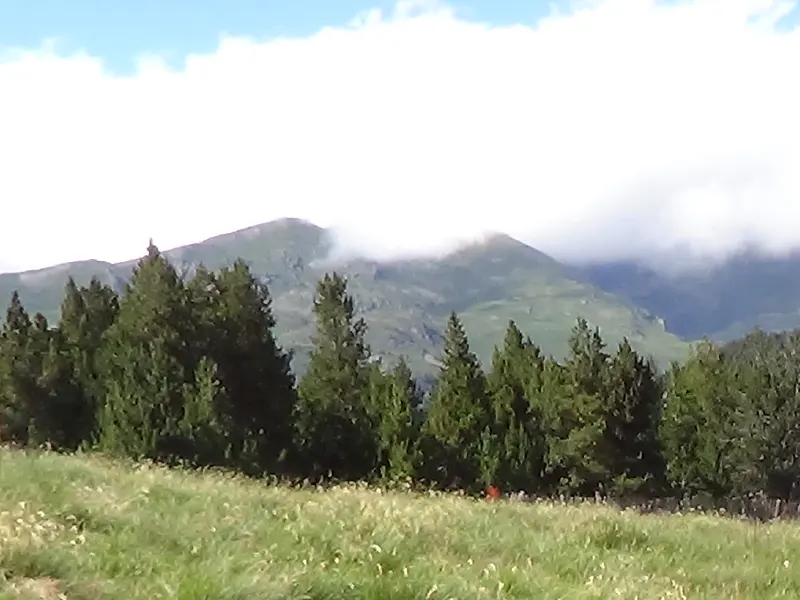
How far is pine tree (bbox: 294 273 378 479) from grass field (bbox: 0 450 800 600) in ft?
98.4

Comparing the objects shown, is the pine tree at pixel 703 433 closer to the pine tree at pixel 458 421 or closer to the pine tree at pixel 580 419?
the pine tree at pixel 580 419

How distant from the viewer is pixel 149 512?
29.9ft

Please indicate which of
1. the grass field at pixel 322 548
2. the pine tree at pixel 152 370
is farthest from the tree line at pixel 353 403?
the grass field at pixel 322 548

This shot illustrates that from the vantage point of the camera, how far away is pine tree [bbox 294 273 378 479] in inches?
1727

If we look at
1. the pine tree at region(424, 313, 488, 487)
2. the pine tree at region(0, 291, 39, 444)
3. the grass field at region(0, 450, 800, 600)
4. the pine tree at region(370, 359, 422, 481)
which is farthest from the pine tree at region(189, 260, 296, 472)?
→ the grass field at region(0, 450, 800, 600)

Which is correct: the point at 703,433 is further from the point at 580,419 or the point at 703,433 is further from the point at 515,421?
the point at 515,421

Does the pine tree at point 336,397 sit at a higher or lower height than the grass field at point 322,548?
lower

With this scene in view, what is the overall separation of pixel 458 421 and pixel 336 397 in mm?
5739

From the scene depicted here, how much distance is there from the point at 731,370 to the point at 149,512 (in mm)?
55022

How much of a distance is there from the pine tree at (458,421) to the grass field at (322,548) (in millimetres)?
30285

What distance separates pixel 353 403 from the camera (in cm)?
4650

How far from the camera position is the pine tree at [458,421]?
44.1 m

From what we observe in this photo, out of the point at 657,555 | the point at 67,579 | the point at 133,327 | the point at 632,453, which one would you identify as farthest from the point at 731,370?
the point at 67,579

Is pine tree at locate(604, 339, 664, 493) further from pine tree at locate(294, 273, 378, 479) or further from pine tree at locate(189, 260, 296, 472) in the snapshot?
pine tree at locate(189, 260, 296, 472)
